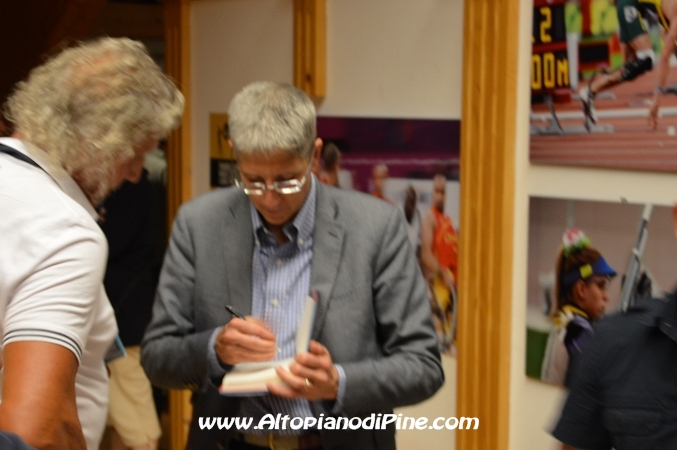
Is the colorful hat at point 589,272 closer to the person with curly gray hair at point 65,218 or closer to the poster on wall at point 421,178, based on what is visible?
the poster on wall at point 421,178

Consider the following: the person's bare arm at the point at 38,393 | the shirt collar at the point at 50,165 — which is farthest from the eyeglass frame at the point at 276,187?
the person's bare arm at the point at 38,393

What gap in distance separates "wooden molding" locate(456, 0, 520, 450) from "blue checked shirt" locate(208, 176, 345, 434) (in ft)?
2.82

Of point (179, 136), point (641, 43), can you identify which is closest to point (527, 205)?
point (641, 43)

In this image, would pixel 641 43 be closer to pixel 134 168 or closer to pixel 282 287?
pixel 282 287

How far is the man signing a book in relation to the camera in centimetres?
189

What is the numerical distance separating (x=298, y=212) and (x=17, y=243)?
88 centimetres

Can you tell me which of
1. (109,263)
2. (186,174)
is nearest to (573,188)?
(186,174)

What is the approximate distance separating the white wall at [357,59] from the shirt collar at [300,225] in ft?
3.37

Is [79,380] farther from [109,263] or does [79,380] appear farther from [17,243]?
[109,263]

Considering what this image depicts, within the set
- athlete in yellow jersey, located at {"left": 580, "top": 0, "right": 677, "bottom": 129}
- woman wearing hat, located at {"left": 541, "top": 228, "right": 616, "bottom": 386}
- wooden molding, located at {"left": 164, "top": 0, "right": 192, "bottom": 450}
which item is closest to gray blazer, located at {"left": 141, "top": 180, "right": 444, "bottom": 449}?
woman wearing hat, located at {"left": 541, "top": 228, "right": 616, "bottom": 386}

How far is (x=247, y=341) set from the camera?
1.79m

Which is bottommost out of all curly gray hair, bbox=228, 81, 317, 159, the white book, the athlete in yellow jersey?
the white book

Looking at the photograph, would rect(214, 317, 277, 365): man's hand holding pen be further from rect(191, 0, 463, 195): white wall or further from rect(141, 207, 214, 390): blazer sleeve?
rect(191, 0, 463, 195): white wall

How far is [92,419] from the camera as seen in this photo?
1.56 metres
